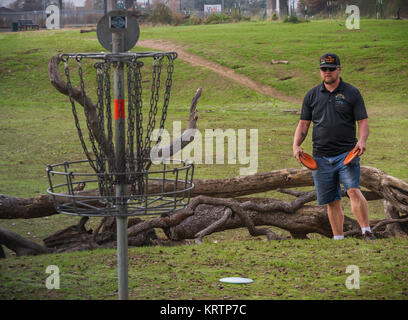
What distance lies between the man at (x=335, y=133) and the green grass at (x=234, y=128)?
490mm

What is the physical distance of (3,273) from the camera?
4969mm

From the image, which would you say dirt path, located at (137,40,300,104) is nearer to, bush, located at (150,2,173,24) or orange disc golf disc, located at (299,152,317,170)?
bush, located at (150,2,173,24)

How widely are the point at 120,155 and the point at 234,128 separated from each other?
12.8 meters

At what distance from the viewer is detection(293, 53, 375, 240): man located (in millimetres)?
5840

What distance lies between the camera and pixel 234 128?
16.0 metres

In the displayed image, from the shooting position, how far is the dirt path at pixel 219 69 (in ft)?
69.5

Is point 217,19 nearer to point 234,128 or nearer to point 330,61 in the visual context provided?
point 234,128

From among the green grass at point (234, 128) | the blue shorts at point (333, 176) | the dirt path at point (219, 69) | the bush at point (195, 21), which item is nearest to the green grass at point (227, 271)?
the green grass at point (234, 128)

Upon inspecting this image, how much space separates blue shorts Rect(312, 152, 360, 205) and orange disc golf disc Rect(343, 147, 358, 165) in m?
0.13

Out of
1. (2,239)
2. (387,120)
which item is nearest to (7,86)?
(387,120)

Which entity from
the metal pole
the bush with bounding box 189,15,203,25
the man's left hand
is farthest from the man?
the bush with bounding box 189,15,203,25

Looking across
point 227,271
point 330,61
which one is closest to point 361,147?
point 330,61
